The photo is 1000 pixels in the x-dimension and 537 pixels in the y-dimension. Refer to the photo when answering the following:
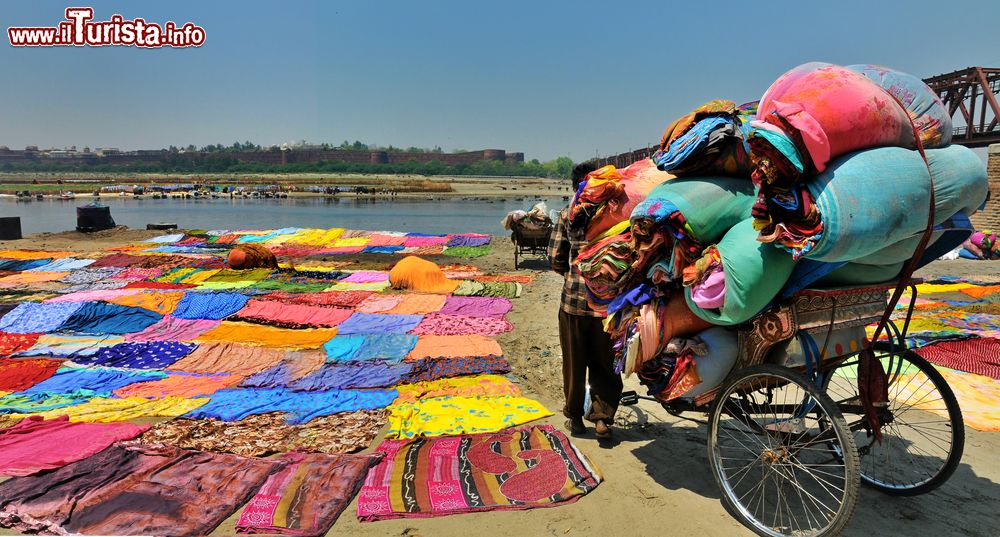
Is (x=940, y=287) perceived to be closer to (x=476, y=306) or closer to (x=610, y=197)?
(x=476, y=306)

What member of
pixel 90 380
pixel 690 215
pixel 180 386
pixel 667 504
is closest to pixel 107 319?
pixel 90 380

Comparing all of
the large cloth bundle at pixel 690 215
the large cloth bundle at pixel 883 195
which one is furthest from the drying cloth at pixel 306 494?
the large cloth bundle at pixel 883 195

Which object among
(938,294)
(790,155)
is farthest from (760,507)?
(938,294)

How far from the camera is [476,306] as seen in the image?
9211 mm

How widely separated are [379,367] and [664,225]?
13.6ft

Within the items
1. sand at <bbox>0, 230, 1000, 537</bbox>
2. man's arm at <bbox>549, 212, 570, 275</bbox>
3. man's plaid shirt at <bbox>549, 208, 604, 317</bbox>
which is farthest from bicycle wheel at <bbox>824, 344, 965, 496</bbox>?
man's arm at <bbox>549, 212, 570, 275</bbox>

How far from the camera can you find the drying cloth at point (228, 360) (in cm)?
609

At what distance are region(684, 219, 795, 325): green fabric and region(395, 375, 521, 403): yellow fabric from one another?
9.30ft

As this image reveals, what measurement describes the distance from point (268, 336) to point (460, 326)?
8.79 feet

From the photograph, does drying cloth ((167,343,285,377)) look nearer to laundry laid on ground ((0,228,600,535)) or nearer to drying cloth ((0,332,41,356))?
laundry laid on ground ((0,228,600,535))

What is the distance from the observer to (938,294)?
27.9 feet

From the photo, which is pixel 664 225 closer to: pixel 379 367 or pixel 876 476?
pixel 876 476

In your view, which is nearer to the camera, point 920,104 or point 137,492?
point 920,104

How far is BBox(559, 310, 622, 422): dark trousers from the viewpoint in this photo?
383 centimetres
